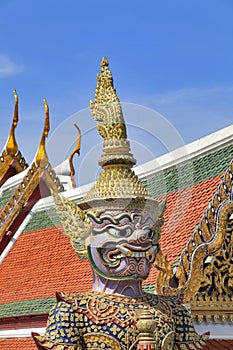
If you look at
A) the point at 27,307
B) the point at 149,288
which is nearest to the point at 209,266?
the point at 149,288

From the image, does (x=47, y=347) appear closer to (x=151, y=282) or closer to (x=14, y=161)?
(x=151, y=282)

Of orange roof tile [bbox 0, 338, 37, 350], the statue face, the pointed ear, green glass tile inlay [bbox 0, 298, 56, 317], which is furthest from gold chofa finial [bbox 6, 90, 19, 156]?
the statue face

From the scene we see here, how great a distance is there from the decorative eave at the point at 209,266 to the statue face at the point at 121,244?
3.27 ft

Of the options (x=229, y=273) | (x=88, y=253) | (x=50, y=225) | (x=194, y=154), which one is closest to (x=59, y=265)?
(x=50, y=225)

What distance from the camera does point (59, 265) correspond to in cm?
1189

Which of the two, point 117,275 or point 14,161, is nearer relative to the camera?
point 117,275

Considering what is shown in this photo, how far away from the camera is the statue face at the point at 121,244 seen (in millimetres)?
6984

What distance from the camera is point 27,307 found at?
11406 millimetres

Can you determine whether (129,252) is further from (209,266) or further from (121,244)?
(209,266)

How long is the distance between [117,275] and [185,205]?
102 cm

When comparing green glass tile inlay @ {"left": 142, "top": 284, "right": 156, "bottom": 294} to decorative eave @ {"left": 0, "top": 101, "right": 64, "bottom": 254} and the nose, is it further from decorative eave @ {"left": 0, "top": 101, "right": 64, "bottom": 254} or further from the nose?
decorative eave @ {"left": 0, "top": 101, "right": 64, "bottom": 254}

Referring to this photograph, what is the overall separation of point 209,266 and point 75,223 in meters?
1.42

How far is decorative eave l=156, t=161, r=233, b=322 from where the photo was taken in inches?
318

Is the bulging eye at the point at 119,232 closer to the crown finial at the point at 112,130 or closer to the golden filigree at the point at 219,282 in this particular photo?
the crown finial at the point at 112,130
